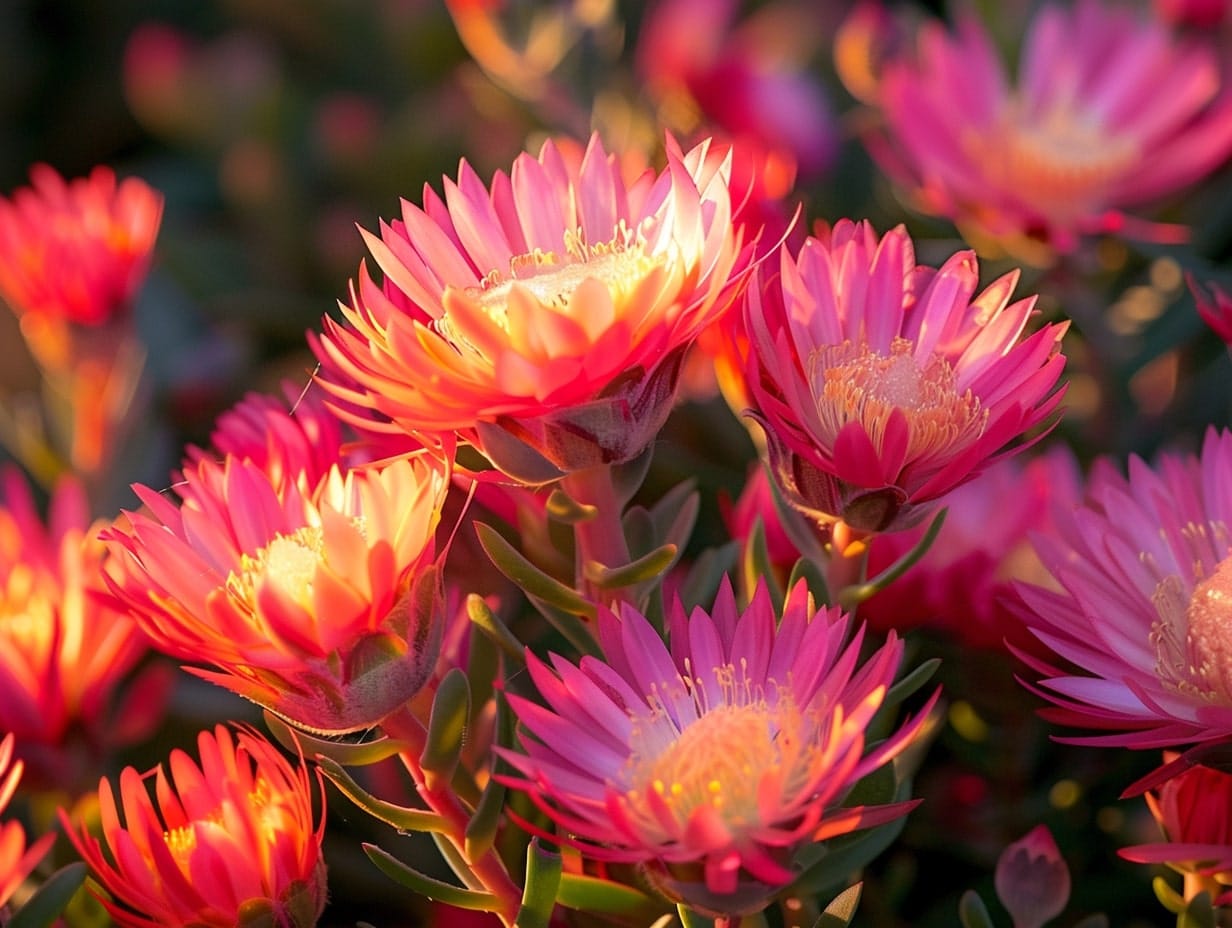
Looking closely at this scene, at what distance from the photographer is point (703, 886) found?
41 cm

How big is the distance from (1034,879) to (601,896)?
0.17 m

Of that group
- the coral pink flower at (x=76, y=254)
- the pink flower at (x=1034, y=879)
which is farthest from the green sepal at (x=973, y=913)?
the coral pink flower at (x=76, y=254)

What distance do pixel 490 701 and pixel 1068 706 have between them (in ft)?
0.76

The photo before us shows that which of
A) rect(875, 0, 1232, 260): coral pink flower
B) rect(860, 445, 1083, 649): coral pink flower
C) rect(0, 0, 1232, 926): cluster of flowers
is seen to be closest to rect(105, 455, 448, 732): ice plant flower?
rect(0, 0, 1232, 926): cluster of flowers

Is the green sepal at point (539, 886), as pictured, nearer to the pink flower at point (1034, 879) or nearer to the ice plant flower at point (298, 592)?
the ice plant flower at point (298, 592)

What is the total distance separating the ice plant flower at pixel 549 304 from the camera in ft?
1.39

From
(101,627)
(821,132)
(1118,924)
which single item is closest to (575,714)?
(101,627)

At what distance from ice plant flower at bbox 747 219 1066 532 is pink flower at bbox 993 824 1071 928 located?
147 mm

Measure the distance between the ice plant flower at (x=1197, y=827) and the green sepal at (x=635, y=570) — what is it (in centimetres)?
18

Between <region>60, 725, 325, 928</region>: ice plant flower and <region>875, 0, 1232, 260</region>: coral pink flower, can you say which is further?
<region>875, 0, 1232, 260</region>: coral pink flower

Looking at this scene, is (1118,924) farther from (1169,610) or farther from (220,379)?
(220,379)

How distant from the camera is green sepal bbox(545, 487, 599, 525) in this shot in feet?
1.53

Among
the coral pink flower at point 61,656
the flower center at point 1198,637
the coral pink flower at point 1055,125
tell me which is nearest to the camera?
the flower center at point 1198,637

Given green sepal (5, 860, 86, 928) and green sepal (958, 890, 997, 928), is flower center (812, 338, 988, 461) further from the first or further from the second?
green sepal (5, 860, 86, 928)
